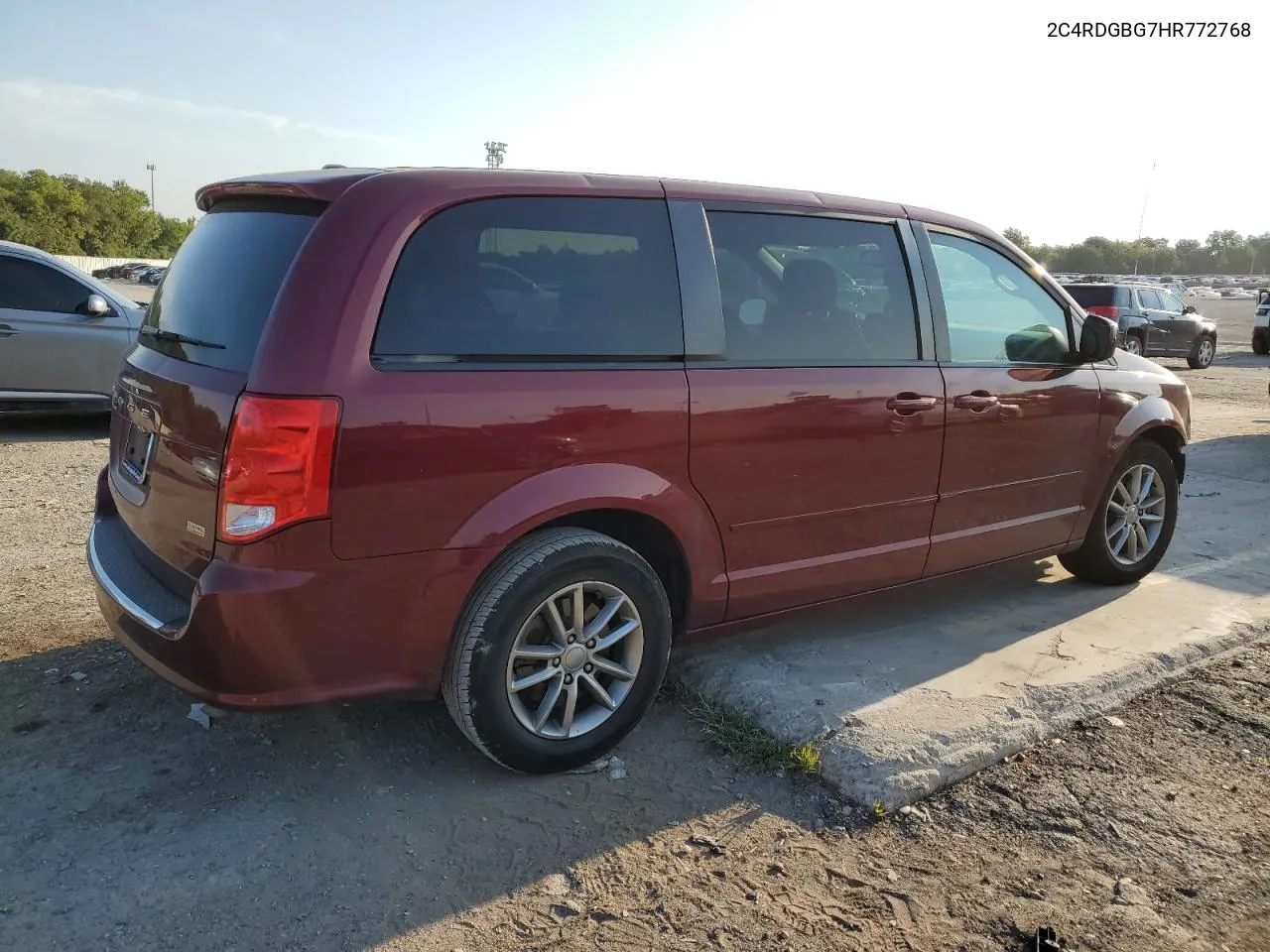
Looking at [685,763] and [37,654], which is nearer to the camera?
[685,763]

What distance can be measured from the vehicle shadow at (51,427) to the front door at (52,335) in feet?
1.29

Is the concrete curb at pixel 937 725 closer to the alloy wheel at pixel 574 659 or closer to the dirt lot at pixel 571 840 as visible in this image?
the dirt lot at pixel 571 840

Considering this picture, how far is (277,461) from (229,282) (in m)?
0.74

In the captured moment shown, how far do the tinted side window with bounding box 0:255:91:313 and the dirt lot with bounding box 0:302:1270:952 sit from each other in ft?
18.9

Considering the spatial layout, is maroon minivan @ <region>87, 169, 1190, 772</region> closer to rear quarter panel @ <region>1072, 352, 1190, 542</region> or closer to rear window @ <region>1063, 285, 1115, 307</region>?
rear quarter panel @ <region>1072, 352, 1190, 542</region>

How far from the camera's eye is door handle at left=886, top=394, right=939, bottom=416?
3.78 meters

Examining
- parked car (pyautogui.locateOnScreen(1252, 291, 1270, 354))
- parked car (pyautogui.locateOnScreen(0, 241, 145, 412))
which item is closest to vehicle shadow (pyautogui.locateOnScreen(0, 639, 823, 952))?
parked car (pyautogui.locateOnScreen(0, 241, 145, 412))

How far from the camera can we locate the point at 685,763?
10.8 feet

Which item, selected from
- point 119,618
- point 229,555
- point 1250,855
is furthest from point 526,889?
point 1250,855

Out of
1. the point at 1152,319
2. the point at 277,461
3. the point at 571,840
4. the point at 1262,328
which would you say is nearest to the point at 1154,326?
the point at 1152,319

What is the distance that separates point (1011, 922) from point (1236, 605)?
9.83ft

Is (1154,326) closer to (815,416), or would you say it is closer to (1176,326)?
(1176,326)

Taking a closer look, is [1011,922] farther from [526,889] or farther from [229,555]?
[229,555]

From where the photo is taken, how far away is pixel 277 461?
8.40 ft
